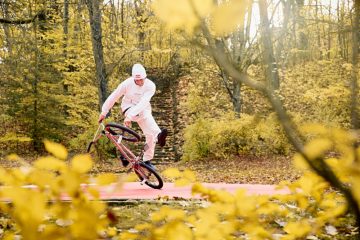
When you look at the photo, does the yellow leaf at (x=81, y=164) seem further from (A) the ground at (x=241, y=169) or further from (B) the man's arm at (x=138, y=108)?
(A) the ground at (x=241, y=169)

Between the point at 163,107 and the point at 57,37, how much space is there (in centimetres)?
696

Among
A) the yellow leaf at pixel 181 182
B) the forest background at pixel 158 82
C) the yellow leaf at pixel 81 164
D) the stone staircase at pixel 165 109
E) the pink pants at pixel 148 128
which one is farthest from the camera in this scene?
the stone staircase at pixel 165 109

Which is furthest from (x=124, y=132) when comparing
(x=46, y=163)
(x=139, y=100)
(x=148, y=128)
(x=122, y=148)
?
(x=46, y=163)

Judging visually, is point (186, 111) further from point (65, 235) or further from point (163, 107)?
point (65, 235)

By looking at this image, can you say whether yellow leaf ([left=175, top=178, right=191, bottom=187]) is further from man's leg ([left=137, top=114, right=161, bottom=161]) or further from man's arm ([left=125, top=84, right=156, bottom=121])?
man's leg ([left=137, top=114, right=161, bottom=161])

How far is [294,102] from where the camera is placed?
20688 millimetres

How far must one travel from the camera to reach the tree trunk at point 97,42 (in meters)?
14.1

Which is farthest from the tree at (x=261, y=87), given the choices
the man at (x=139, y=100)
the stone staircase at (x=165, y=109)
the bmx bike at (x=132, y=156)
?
the stone staircase at (x=165, y=109)

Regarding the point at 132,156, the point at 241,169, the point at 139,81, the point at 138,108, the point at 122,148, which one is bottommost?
the point at 241,169

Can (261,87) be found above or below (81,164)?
above

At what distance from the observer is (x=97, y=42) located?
14.7 metres

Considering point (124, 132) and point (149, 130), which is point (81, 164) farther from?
point (124, 132)

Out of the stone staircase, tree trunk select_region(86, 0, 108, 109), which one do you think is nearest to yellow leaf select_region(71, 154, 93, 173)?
tree trunk select_region(86, 0, 108, 109)

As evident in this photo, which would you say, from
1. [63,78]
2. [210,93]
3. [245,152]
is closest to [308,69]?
[210,93]
